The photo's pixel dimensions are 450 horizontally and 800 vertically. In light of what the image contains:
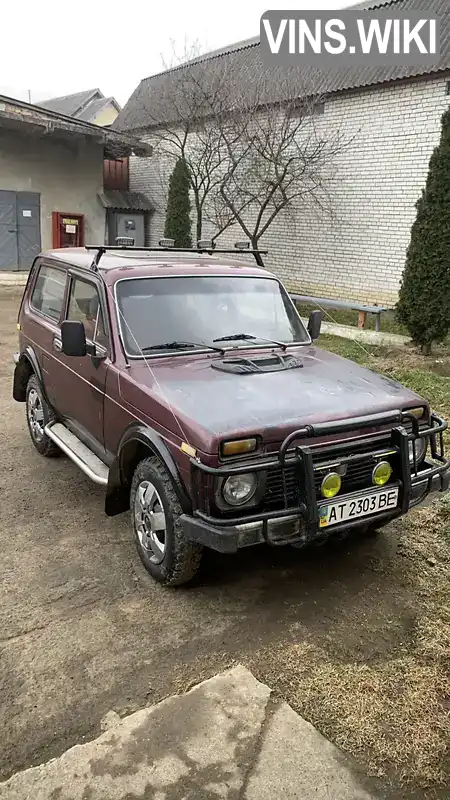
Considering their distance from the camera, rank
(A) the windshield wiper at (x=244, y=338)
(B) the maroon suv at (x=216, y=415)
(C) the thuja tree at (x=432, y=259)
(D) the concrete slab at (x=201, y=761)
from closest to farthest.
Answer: (D) the concrete slab at (x=201, y=761)
(B) the maroon suv at (x=216, y=415)
(A) the windshield wiper at (x=244, y=338)
(C) the thuja tree at (x=432, y=259)

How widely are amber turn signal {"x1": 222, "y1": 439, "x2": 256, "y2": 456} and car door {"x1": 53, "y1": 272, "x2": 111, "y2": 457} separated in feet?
4.47

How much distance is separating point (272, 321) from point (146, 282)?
100cm

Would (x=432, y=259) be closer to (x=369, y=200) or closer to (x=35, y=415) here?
(x=369, y=200)

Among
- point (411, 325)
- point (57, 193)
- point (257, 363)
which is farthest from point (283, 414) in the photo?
point (57, 193)

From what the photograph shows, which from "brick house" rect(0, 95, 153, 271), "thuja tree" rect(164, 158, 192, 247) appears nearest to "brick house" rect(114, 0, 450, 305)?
"thuja tree" rect(164, 158, 192, 247)

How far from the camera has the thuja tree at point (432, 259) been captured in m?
9.07

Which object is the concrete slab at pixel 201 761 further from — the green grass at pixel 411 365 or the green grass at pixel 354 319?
the green grass at pixel 354 319

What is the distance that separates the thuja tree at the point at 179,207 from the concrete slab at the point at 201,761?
1712 centimetres

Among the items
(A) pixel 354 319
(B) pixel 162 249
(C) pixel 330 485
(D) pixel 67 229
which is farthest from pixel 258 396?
(D) pixel 67 229

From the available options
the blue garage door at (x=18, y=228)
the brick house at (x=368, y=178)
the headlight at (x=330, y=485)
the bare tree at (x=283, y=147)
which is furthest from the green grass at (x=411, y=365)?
the blue garage door at (x=18, y=228)

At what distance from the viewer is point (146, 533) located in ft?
11.8

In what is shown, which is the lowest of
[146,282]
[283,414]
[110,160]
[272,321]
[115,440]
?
[115,440]

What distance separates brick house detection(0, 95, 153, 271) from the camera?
57.3 ft

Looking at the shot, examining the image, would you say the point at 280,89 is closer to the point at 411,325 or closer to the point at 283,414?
the point at 411,325
